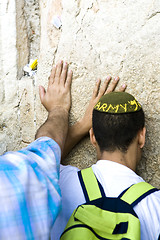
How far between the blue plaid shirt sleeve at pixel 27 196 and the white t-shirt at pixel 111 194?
34cm

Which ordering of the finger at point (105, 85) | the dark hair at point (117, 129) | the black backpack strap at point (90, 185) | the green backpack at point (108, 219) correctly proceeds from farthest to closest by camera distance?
the finger at point (105, 85)
the dark hair at point (117, 129)
the black backpack strap at point (90, 185)
the green backpack at point (108, 219)

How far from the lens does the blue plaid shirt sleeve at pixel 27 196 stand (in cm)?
53

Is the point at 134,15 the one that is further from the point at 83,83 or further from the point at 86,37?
the point at 83,83

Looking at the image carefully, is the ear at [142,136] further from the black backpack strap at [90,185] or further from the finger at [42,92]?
the finger at [42,92]

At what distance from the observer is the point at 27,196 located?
57cm

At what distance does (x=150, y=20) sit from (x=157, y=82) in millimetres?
313

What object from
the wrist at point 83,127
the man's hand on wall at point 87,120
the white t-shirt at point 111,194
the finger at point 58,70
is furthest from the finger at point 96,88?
the white t-shirt at point 111,194

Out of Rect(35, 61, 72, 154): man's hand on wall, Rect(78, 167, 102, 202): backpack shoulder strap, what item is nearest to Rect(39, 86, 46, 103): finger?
Rect(35, 61, 72, 154): man's hand on wall

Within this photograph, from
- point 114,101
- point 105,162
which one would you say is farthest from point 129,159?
point 114,101

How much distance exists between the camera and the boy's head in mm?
1095

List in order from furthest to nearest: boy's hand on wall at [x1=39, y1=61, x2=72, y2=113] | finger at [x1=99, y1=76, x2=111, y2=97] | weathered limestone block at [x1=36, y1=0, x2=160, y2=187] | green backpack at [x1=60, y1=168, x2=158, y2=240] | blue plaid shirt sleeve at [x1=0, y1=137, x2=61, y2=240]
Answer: boy's hand on wall at [x1=39, y1=61, x2=72, y2=113] < finger at [x1=99, y1=76, x2=111, y2=97] < weathered limestone block at [x1=36, y1=0, x2=160, y2=187] < green backpack at [x1=60, y1=168, x2=158, y2=240] < blue plaid shirt sleeve at [x1=0, y1=137, x2=61, y2=240]

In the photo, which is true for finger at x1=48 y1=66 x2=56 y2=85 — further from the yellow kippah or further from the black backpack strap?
the black backpack strap

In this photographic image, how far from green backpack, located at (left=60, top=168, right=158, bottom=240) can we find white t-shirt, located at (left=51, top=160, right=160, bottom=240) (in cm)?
3

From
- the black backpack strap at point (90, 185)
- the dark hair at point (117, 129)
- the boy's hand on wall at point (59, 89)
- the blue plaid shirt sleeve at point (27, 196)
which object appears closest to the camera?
the blue plaid shirt sleeve at point (27, 196)
